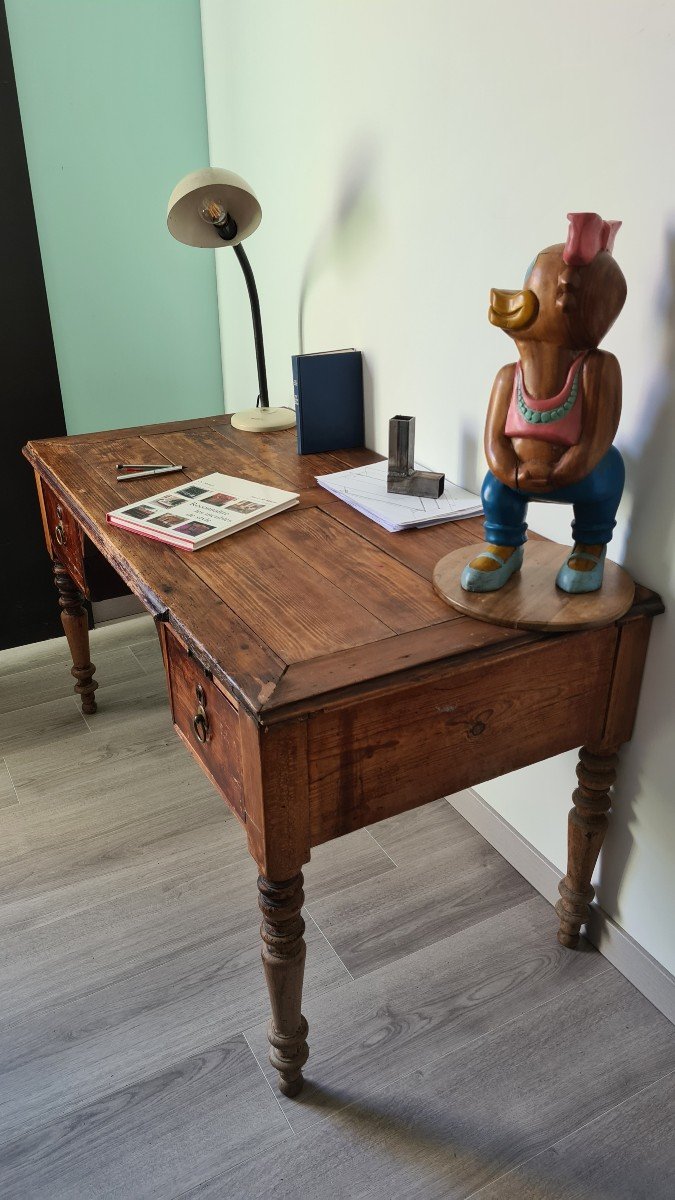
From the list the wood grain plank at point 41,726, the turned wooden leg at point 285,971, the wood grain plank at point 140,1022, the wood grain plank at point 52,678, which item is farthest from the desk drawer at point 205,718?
the wood grain plank at point 52,678

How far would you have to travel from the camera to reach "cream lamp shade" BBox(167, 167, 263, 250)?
176 cm

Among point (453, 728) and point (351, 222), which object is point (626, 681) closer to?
point (453, 728)

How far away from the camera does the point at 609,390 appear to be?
1.07 meters

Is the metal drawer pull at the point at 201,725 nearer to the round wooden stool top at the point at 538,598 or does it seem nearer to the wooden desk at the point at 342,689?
the wooden desk at the point at 342,689

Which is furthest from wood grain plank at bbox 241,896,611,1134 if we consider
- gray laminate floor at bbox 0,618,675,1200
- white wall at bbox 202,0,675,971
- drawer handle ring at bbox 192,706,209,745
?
drawer handle ring at bbox 192,706,209,745

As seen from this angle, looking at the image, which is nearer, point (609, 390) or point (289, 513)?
point (609, 390)

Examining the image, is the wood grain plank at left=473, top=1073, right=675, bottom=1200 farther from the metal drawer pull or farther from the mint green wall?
the mint green wall

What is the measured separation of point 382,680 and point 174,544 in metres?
0.50

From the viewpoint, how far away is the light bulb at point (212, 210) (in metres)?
1.83

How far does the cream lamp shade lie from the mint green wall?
0.54 metres

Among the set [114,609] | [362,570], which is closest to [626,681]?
[362,570]

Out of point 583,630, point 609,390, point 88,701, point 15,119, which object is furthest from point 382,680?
point 15,119

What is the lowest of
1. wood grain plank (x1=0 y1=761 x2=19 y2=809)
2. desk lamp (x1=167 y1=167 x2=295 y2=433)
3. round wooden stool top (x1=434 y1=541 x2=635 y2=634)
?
wood grain plank (x1=0 y1=761 x2=19 y2=809)

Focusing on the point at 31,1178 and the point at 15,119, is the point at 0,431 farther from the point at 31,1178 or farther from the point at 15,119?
the point at 31,1178
